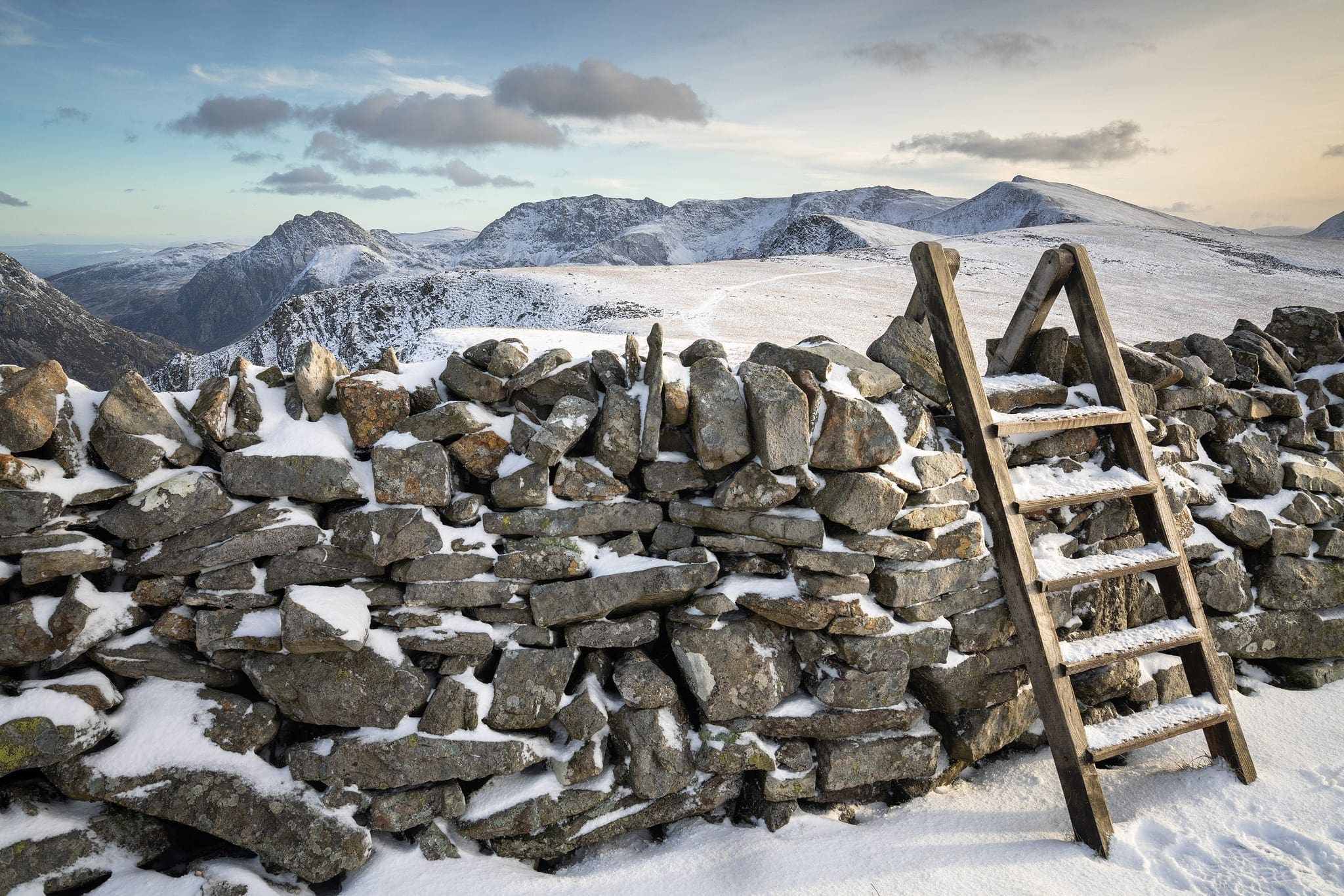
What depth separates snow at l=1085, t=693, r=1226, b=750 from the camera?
4.03 metres

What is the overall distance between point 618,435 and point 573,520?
0.60 m

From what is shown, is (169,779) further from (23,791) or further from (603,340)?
(603,340)

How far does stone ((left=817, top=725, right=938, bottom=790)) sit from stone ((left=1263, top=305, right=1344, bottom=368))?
5718 millimetres

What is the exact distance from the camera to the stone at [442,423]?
163 inches

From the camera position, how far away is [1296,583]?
5664mm

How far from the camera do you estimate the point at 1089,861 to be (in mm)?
3736

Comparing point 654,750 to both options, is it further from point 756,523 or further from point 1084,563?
point 1084,563

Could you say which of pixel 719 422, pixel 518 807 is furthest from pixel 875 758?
pixel 719 422

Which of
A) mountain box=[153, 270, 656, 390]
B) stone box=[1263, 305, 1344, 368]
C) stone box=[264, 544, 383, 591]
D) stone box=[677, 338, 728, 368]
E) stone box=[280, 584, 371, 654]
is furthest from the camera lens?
mountain box=[153, 270, 656, 390]

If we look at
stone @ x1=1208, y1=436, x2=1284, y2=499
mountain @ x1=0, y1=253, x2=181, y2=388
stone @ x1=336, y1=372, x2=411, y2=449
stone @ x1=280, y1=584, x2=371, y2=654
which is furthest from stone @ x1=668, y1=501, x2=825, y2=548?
mountain @ x1=0, y1=253, x2=181, y2=388

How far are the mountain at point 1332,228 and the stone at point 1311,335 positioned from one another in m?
158

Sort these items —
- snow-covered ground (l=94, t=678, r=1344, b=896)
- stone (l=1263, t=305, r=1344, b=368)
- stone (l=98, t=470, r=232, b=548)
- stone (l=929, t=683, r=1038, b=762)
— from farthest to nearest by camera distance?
stone (l=1263, t=305, r=1344, b=368)
stone (l=929, t=683, r=1038, b=762)
stone (l=98, t=470, r=232, b=548)
snow-covered ground (l=94, t=678, r=1344, b=896)

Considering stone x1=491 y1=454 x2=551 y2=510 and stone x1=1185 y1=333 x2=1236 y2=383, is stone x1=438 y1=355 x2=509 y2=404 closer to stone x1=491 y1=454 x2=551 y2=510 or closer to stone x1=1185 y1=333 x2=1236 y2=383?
stone x1=491 y1=454 x2=551 y2=510

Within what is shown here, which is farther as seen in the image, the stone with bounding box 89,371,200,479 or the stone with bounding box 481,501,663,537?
the stone with bounding box 481,501,663,537
